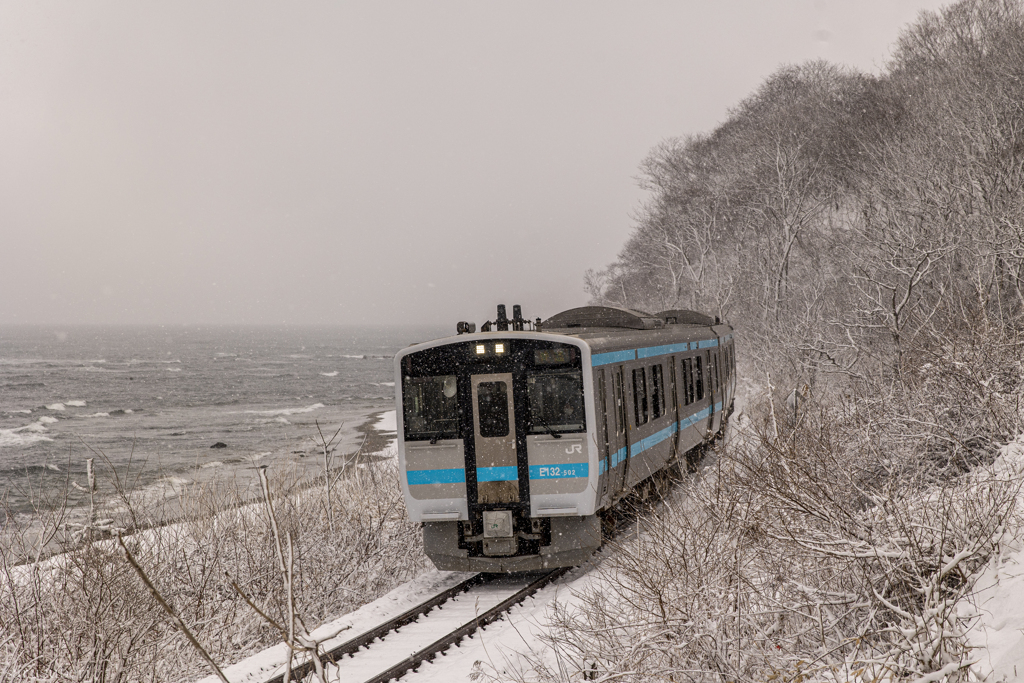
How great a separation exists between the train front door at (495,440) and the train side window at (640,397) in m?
2.20

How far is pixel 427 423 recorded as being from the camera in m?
9.55

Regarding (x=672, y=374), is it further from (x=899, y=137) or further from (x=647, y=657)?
(x=899, y=137)

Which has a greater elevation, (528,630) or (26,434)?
(528,630)

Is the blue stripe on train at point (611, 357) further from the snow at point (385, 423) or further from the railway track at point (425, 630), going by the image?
the snow at point (385, 423)

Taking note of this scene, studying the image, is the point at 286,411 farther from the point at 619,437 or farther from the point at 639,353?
the point at 619,437

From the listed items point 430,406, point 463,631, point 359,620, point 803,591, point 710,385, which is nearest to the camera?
point 803,591

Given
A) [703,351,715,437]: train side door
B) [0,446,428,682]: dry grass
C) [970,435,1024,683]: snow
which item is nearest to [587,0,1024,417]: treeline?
[703,351,715,437]: train side door

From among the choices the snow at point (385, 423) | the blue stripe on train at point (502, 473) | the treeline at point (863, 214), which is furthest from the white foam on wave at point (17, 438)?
the blue stripe on train at point (502, 473)

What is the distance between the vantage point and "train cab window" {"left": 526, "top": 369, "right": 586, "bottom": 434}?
9306 millimetres

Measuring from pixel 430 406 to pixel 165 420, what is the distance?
157 ft

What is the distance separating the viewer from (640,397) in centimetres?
1116

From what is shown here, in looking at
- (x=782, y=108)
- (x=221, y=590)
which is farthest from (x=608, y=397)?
(x=782, y=108)

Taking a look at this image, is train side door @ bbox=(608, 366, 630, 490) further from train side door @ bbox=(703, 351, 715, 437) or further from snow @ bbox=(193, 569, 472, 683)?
train side door @ bbox=(703, 351, 715, 437)

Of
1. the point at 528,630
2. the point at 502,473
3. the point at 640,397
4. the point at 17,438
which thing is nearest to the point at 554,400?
the point at 502,473
